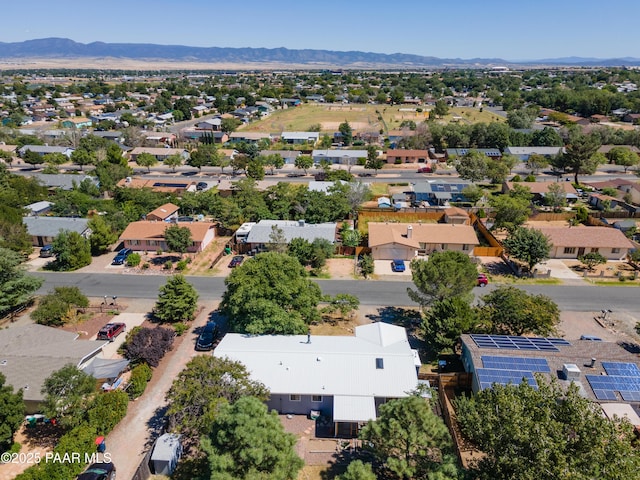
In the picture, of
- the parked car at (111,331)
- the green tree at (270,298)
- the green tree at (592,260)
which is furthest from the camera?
the green tree at (592,260)

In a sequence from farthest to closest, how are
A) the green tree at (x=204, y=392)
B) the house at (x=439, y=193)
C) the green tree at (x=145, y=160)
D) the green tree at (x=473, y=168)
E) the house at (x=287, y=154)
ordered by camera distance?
the house at (x=287, y=154) < the green tree at (x=145, y=160) < the green tree at (x=473, y=168) < the house at (x=439, y=193) < the green tree at (x=204, y=392)

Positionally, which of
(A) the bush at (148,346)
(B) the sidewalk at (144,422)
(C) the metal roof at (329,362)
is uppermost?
(C) the metal roof at (329,362)

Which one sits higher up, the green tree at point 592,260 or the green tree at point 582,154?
the green tree at point 582,154

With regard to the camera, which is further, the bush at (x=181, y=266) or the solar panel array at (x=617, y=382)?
the bush at (x=181, y=266)

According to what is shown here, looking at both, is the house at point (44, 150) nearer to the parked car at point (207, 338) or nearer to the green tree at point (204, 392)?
the parked car at point (207, 338)

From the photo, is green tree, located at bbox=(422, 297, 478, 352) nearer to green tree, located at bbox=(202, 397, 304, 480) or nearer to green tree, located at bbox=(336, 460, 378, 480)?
green tree, located at bbox=(336, 460, 378, 480)

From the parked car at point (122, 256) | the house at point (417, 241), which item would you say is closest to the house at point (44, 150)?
the parked car at point (122, 256)
